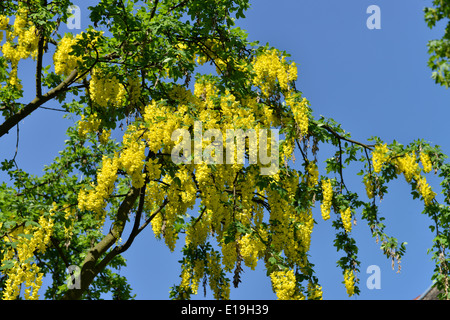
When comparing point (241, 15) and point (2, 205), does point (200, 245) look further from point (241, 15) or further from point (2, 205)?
point (241, 15)

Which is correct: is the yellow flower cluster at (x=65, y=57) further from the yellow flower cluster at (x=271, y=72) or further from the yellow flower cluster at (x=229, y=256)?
the yellow flower cluster at (x=229, y=256)

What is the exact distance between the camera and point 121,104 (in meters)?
8.52

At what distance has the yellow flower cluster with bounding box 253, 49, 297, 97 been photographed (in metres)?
7.80

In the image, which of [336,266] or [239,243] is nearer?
[239,243]

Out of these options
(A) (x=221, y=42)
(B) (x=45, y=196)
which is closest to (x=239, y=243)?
(A) (x=221, y=42)

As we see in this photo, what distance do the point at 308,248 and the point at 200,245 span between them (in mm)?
2265

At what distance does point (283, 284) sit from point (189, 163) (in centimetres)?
208

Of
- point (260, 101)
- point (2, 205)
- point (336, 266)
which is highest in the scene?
point (260, 101)

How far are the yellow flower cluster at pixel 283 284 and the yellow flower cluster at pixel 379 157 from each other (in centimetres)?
281

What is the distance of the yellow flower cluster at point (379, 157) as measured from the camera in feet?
26.7

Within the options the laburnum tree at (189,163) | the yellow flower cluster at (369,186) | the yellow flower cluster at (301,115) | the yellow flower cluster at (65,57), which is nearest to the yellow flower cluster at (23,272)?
the laburnum tree at (189,163)

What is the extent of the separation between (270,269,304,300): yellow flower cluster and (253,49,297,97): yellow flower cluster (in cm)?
303

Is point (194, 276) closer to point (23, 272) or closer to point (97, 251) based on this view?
point (97, 251)
